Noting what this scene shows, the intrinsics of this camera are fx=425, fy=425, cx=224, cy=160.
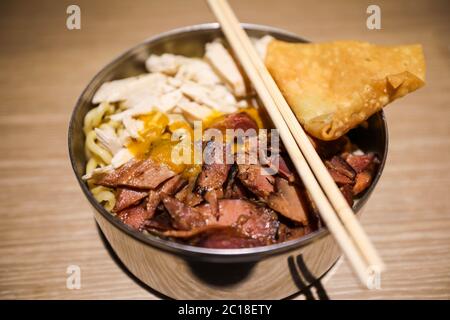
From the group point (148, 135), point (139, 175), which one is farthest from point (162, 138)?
point (139, 175)

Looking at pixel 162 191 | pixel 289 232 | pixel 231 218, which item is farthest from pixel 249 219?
pixel 162 191

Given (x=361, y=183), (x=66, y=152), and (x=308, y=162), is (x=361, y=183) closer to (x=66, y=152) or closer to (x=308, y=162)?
(x=308, y=162)

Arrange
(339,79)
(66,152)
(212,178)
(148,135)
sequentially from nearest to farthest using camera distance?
(212,178)
(339,79)
(148,135)
(66,152)

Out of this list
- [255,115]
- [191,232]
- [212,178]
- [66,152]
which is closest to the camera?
[191,232]

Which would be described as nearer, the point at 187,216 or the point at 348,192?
the point at 187,216

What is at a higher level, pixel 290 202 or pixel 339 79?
pixel 339 79

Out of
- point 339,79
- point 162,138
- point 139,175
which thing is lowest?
point 139,175

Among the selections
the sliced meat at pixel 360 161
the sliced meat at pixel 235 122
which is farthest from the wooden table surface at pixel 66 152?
the sliced meat at pixel 235 122
